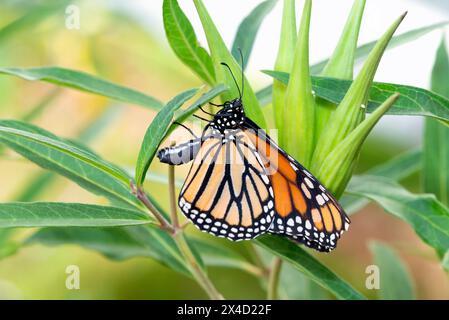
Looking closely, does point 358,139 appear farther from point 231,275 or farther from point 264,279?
point 231,275

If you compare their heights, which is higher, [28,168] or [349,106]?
[28,168]

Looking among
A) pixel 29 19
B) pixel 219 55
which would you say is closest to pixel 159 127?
pixel 219 55

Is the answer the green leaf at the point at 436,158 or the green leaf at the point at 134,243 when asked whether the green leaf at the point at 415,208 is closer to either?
the green leaf at the point at 436,158

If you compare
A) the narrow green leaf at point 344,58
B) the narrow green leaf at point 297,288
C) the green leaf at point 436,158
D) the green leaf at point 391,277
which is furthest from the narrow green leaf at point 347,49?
the green leaf at point 391,277

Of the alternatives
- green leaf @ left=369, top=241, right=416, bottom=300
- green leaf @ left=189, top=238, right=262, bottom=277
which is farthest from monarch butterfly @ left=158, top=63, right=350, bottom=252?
green leaf @ left=369, top=241, right=416, bottom=300

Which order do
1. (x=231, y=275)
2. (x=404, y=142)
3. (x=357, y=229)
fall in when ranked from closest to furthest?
(x=231, y=275), (x=357, y=229), (x=404, y=142)

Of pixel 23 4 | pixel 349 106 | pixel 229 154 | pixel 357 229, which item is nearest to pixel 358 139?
pixel 349 106
